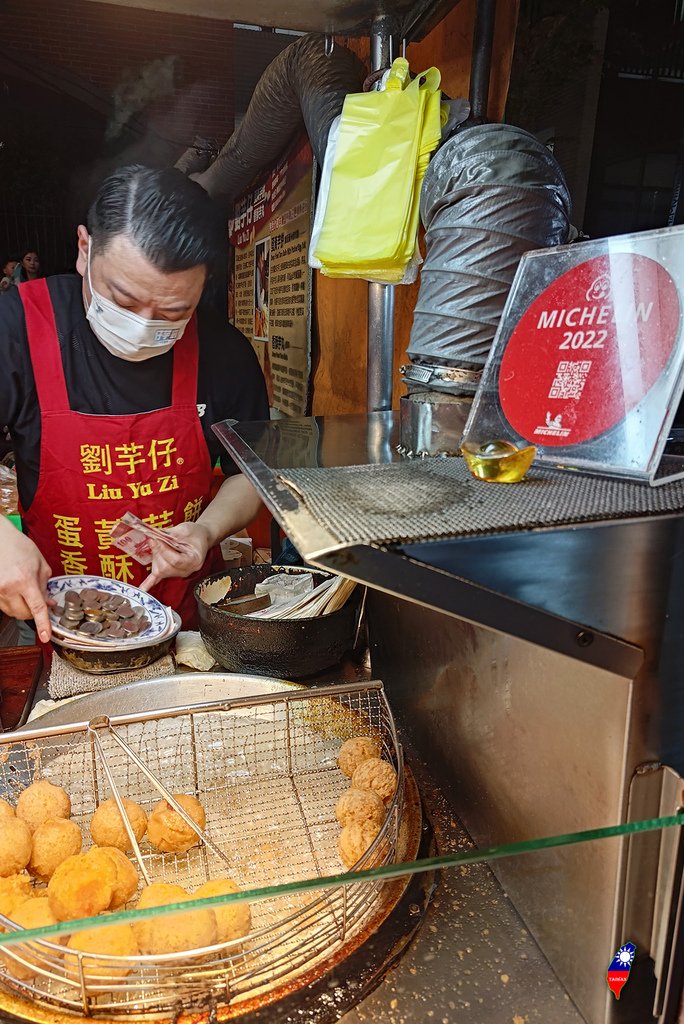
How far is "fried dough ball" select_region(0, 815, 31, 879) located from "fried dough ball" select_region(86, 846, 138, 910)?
0.12 meters

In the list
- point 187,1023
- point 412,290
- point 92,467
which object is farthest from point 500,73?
point 187,1023

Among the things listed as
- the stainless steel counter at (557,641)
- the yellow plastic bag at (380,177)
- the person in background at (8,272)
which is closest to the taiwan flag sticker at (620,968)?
the stainless steel counter at (557,641)

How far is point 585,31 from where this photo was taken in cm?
170

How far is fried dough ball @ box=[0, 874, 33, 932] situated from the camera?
2.89ft

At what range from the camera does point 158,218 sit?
2324 mm

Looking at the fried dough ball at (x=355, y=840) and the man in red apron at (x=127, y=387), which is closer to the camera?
the fried dough ball at (x=355, y=840)

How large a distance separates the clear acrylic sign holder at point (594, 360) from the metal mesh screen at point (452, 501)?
0.05m

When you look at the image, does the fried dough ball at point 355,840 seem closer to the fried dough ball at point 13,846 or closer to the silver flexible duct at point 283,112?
the fried dough ball at point 13,846

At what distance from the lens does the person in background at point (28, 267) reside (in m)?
2.70

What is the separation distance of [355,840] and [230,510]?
A: 1.57 meters

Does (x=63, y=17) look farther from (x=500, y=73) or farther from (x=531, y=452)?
(x=531, y=452)

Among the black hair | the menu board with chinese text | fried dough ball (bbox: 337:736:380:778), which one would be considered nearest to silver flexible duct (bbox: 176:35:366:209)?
the menu board with chinese text

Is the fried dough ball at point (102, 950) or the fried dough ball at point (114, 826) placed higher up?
the fried dough ball at point (102, 950)

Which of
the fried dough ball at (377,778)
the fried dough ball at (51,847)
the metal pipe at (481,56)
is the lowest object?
the fried dough ball at (51,847)
